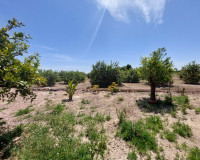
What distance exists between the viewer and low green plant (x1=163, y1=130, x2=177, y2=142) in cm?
317

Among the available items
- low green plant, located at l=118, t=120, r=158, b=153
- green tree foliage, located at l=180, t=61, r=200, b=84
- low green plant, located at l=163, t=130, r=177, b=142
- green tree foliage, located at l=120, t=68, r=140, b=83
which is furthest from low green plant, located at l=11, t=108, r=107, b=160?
green tree foliage, located at l=180, t=61, r=200, b=84

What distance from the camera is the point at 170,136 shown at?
10.7 feet

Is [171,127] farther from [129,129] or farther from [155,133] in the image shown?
[129,129]

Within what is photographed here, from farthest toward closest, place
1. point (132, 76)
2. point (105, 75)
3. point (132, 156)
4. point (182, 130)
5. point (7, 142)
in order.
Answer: point (132, 76), point (105, 75), point (182, 130), point (7, 142), point (132, 156)

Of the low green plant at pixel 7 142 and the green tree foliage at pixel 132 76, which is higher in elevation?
the green tree foliage at pixel 132 76

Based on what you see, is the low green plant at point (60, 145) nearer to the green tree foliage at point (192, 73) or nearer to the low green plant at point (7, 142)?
the low green plant at point (7, 142)

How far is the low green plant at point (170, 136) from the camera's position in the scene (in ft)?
10.4

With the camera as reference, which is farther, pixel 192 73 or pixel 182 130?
pixel 192 73

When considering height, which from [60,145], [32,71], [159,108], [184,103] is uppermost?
[32,71]

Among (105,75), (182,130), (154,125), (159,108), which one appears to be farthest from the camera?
(105,75)

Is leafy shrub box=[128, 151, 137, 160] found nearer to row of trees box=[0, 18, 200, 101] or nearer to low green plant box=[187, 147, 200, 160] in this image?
low green plant box=[187, 147, 200, 160]

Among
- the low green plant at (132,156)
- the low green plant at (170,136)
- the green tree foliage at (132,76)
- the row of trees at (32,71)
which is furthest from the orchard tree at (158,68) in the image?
the green tree foliage at (132,76)

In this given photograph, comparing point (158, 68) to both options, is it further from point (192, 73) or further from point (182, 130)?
point (192, 73)

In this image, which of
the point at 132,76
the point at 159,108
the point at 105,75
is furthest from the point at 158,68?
the point at 132,76
